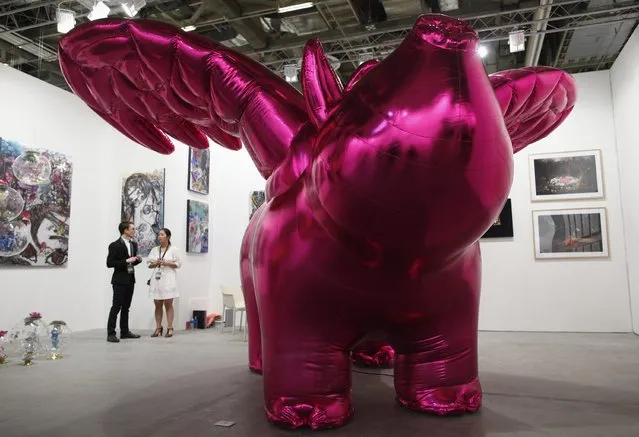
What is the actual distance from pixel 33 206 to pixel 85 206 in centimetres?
81

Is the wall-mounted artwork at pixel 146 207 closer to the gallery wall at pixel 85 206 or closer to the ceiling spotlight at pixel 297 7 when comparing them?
the gallery wall at pixel 85 206

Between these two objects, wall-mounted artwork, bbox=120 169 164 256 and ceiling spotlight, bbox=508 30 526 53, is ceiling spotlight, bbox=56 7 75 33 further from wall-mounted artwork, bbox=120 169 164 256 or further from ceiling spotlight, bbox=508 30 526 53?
ceiling spotlight, bbox=508 30 526 53

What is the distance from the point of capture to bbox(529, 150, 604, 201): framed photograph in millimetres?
6176

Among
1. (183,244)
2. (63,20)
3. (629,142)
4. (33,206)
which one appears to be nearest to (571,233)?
(629,142)

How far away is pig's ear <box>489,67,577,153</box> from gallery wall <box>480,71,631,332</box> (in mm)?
3381

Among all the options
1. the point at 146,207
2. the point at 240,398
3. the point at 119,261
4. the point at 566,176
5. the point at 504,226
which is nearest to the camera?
the point at 240,398

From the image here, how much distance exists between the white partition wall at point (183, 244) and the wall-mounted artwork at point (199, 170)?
0.35 ft

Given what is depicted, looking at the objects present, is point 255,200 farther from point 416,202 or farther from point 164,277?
point 416,202

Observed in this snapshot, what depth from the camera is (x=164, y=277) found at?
582cm

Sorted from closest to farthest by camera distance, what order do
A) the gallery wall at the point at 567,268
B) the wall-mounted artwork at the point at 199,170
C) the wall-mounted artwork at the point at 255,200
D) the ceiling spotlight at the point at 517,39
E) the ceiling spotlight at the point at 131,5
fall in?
the ceiling spotlight at the point at 131,5, the ceiling spotlight at the point at 517,39, the gallery wall at the point at 567,268, the wall-mounted artwork at the point at 199,170, the wall-mounted artwork at the point at 255,200

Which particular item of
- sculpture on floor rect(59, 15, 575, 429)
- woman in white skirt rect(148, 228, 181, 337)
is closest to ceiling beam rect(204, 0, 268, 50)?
woman in white skirt rect(148, 228, 181, 337)

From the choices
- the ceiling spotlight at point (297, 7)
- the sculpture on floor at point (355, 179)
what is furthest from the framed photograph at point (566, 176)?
the sculpture on floor at point (355, 179)

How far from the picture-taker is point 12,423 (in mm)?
2201

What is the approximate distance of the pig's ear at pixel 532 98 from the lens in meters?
2.47
